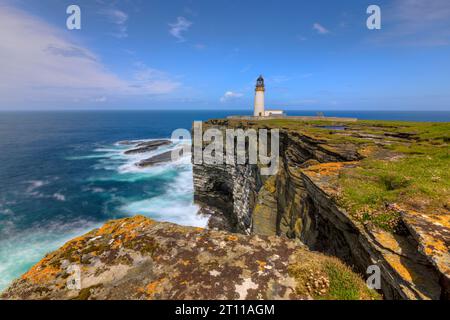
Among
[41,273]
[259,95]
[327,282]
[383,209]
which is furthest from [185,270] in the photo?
[259,95]

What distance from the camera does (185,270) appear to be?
4.68 m

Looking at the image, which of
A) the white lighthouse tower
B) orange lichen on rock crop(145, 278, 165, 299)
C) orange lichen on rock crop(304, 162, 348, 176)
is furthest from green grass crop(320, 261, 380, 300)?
the white lighthouse tower

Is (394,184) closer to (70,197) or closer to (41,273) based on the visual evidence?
(41,273)

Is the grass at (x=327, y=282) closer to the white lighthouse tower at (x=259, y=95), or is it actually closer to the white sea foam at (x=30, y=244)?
the white sea foam at (x=30, y=244)

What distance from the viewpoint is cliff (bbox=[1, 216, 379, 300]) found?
408 centimetres

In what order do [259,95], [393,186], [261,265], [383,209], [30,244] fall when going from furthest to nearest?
[259,95]
[30,244]
[393,186]
[383,209]
[261,265]

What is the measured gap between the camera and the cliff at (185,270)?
408 centimetres

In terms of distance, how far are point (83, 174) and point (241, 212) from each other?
41334 mm

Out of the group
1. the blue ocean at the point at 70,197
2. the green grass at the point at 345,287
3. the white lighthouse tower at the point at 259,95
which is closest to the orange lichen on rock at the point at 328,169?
the green grass at the point at 345,287

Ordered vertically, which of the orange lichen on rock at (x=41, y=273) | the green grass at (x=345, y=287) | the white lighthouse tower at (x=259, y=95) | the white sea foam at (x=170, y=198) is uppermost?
the white lighthouse tower at (x=259, y=95)

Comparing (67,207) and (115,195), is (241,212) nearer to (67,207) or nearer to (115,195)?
(115,195)

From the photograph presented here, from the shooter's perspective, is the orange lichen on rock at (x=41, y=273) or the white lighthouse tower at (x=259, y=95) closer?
the orange lichen on rock at (x=41, y=273)
